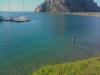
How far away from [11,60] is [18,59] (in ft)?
4.57

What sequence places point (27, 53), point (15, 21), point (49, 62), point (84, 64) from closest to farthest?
1. point (84, 64)
2. point (49, 62)
3. point (27, 53)
4. point (15, 21)

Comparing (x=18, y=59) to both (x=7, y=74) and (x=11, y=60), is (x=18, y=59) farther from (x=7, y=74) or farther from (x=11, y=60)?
(x=7, y=74)

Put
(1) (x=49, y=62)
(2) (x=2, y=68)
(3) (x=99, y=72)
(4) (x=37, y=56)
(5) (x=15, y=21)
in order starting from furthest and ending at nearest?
1. (5) (x=15, y=21)
2. (4) (x=37, y=56)
3. (1) (x=49, y=62)
4. (2) (x=2, y=68)
5. (3) (x=99, y=72)

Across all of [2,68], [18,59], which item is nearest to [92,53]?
[18,59]

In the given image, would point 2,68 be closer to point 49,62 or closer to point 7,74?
point 7,74

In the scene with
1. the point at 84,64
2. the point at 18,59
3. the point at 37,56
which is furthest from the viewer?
the point at 37,56

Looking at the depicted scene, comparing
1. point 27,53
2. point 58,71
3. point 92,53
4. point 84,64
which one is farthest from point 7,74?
point 92,53

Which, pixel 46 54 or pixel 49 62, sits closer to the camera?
pixel 49 62

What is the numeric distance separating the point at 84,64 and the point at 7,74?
9.78 meters

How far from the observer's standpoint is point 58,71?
1026 inches

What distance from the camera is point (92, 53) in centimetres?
4544

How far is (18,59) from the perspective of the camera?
39188 millimetres

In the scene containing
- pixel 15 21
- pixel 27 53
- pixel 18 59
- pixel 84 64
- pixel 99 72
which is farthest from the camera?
pixel 15 21

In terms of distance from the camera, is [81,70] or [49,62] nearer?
[81,70]
